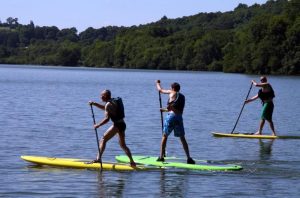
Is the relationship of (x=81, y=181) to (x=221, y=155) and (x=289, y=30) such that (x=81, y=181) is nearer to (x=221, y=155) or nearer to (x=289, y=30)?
(x=221, y=155)

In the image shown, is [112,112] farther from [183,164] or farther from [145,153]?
[145,153]

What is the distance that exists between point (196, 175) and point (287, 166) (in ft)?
10.4

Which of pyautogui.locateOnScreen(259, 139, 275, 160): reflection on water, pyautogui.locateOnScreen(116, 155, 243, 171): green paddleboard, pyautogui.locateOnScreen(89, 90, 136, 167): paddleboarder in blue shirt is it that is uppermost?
pyautogui.locateOnScreen(89, 90, 136, 167): paddleboarder in blue shirt

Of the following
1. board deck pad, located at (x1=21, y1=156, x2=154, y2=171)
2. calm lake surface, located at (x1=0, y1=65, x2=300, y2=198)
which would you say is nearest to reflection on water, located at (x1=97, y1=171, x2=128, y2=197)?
calm lake surface, located at (x1=0, y1=65, x2=300, y2=198)

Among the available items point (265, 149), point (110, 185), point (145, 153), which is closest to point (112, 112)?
point (110, 185)

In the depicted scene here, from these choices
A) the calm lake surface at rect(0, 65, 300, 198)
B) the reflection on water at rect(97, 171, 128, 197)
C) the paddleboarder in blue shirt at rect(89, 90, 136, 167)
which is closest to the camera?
the reflection on water at rect(97, 171, 128, 197)

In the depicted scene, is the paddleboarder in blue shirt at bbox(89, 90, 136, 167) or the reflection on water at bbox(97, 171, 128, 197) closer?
the reflection on water at bbox(97, 171, 128, 197)

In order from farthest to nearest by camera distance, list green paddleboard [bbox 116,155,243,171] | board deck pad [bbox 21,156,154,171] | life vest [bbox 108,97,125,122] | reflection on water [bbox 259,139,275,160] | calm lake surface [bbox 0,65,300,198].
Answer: reflection on water [bbox 259,139,275,160]
green paddleboard [bbox 116,155,243,171]
board deck pad [bbox 21,156,154,171]
life vest [bbox 108,97,125,122]
calm lake surface [bbox 0,65,300,198]

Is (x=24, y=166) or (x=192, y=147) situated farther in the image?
(x=192, y=147)

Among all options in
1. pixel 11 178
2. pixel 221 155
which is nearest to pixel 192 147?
pixel 221 155

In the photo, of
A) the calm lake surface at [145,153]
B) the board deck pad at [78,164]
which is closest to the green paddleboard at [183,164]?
the calm lake surface at [145,153]

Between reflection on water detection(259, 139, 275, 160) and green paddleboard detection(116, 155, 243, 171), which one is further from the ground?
green paddleboard detection(116, 155, 243, 171)

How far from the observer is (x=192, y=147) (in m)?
24.5

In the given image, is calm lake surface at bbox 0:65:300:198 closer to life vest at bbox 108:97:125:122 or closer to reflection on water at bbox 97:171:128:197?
reflection on water at bbox 97:171:128:197
